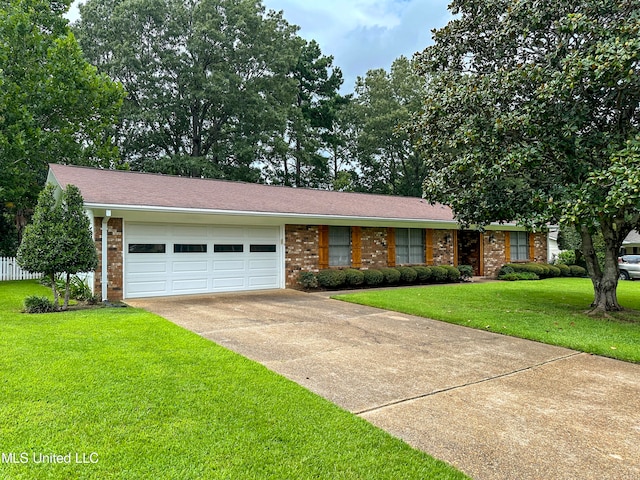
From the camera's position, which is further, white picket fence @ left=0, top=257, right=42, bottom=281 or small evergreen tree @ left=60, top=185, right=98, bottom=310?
white picket fence @ left=0, top=257, right=42, bottom=281

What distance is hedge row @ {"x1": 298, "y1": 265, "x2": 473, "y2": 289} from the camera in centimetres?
1267

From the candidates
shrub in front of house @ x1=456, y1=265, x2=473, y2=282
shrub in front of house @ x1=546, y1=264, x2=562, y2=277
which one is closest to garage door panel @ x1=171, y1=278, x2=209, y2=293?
shrub in front of house @ x1=456, y1=265, x2=473, y2=282

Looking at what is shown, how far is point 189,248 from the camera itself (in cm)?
1110

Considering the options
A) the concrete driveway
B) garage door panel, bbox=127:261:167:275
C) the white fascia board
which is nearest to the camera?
the concrete driveway

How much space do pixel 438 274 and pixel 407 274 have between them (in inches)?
58.5

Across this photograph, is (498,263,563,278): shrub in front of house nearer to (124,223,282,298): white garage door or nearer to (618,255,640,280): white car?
(618,255,640,280): white car

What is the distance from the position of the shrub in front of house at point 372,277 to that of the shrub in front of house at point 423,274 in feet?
5.38

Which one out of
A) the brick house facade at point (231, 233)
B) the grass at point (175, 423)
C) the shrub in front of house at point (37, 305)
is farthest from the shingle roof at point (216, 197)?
the grass at point (175, 423)

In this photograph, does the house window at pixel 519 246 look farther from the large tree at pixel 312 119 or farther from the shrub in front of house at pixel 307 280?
the large tree at pixel 312 119

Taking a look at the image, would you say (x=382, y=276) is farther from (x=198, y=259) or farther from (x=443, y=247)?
(x=198, y=259)

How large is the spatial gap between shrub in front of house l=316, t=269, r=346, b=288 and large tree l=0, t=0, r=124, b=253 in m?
12.8

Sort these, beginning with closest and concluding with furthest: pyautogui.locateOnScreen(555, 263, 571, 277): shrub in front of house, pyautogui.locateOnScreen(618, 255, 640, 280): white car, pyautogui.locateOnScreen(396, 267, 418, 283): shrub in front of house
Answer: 1. pyautogui.locateOnScreen(396, 267, 418, 283): shrub in front of house
2. pyautogui.locateOnScreen(618, 255, 640, 280): white car
3. pyautogui.locateOnScreen(555, 263, 571, 277): shrub in front of house

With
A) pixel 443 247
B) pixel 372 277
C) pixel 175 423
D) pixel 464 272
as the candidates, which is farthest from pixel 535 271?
pixel 175 423

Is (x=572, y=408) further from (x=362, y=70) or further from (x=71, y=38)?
(x=362, y=70)
